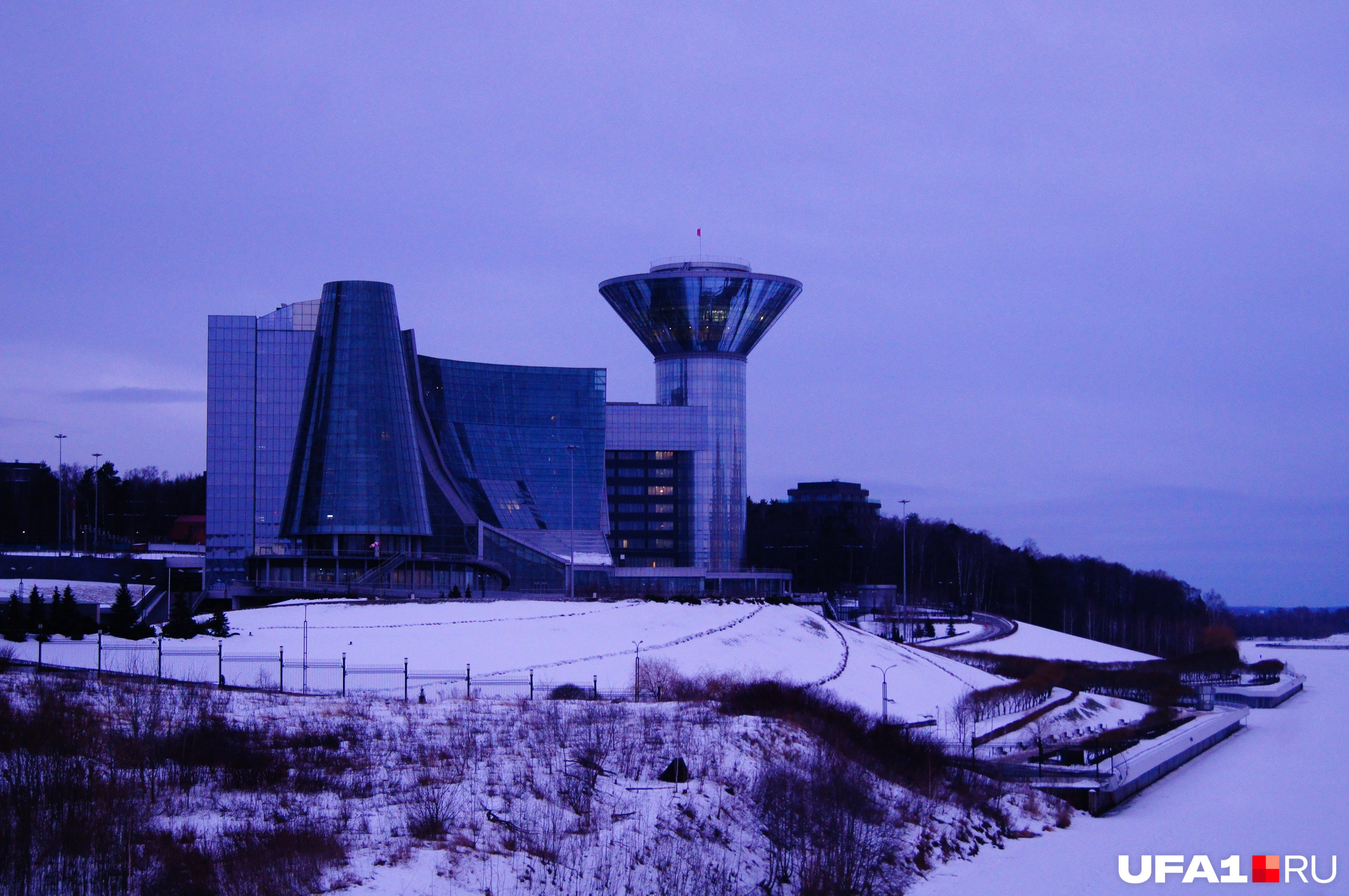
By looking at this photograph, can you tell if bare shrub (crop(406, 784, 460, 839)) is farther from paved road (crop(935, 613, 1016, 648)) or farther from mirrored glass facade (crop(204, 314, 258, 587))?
mirrored glass facade (crop(204, 314, 258, 587))

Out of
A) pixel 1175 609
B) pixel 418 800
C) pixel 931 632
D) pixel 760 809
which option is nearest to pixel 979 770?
pixel 760 809

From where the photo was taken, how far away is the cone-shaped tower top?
14438 cm

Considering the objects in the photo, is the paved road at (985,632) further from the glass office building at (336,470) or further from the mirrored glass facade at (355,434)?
the mirrored glass facade at (355,434)

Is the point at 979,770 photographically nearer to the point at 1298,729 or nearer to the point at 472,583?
the point at 1298,729

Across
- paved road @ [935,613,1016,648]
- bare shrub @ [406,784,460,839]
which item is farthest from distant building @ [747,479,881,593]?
bare shrub @ [406,784,460,839]

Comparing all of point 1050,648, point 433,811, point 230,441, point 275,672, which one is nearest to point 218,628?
point 275,672

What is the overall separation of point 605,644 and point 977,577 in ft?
358

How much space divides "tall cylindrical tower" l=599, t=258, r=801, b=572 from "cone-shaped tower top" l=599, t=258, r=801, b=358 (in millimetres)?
81

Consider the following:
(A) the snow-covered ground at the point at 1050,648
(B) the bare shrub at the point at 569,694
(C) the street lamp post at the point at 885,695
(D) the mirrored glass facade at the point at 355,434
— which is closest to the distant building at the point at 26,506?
(D) the mirrored glass facade at the point at 355,434

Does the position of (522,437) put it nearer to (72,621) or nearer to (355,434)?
(355,434)

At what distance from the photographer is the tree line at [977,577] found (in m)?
152

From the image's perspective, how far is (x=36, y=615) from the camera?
52.3 m

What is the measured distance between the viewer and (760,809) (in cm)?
2895

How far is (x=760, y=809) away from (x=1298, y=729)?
55465 mm
